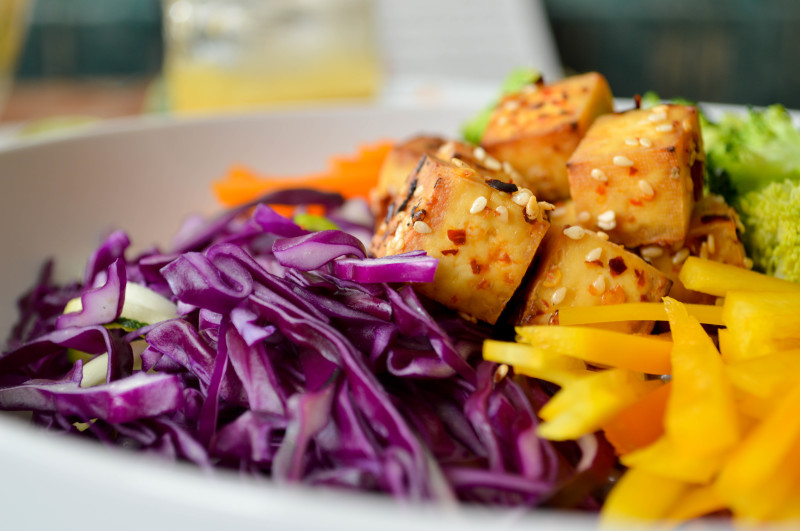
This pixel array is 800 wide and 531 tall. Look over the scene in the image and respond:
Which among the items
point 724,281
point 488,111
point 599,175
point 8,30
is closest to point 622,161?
point 599,175

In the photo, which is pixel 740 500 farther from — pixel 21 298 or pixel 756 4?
pixel 756 4

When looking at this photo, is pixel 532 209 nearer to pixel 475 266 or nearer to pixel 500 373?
pixel 475 266

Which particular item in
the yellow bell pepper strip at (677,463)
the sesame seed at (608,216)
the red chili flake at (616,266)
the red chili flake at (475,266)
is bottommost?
the yellow bell pepper strip at (677,463)

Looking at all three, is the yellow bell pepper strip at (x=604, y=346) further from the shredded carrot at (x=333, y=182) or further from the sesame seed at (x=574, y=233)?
the shredded carrot at (x=333, y=182)

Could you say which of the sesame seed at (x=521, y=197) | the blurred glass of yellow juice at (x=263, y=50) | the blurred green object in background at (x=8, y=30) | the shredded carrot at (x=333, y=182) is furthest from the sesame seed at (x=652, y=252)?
the blurred green object in background at (x=8, y=30)

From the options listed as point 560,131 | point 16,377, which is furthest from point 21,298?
point 560,131

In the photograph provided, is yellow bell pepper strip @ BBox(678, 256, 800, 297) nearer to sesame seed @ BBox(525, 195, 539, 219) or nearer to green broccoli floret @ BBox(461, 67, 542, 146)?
sesame seed @ BBox(525, 195, 539, 219)

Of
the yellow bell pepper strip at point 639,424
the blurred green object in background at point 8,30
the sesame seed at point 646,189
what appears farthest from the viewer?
the blurred green object in background at point 8,30
